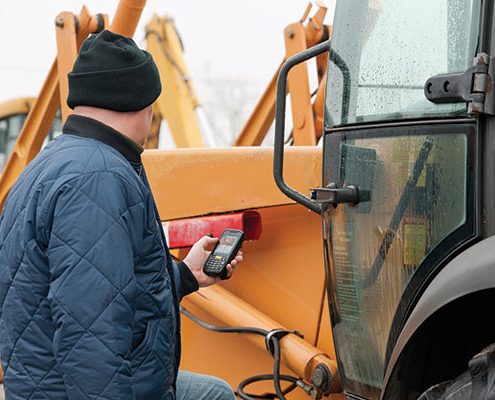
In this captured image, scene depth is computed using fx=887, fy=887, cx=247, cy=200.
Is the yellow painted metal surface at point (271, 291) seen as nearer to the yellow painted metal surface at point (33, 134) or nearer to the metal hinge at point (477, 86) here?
the metal hinge at point (477, 86)

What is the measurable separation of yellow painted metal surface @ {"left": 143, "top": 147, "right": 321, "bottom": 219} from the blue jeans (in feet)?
2.94

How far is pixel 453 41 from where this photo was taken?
7.43 feet

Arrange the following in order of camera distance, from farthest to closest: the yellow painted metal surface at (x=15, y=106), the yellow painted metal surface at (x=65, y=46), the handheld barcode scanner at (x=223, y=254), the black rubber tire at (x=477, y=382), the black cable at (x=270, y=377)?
the yellow painted metal surface at (x=15, y=106), the yellow painted metal surface at (x=65, y=46), the black cable at (x=270, y=377), the handheld barcode scanner at (x=223, y=254), the black rubber tire at (x=477, y=382)

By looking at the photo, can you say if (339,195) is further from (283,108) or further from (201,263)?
(201,263)

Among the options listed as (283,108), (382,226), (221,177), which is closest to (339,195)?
(382,226)

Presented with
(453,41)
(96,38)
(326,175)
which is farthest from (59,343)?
(453,41)

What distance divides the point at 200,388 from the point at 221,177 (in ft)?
3.38

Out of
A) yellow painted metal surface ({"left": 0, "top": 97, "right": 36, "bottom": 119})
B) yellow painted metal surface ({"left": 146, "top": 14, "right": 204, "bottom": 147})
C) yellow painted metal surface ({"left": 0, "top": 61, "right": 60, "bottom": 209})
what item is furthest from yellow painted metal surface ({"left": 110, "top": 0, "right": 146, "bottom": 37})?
yellow painted metal surface ({"left": 0, "top": 97, "right": 36, "bottom": 119})

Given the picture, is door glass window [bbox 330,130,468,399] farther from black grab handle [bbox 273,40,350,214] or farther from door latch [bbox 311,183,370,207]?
black grab handle [bbox 273,40,350,214]

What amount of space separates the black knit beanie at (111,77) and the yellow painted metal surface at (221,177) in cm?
113

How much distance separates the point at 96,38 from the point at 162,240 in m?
0.57

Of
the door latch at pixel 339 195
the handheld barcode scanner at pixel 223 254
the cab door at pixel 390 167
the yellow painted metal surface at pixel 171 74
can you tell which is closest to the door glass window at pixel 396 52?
the cab door at pixel 390 167

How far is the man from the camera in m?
2.11

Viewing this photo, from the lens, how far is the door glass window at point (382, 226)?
2262 millimetres
